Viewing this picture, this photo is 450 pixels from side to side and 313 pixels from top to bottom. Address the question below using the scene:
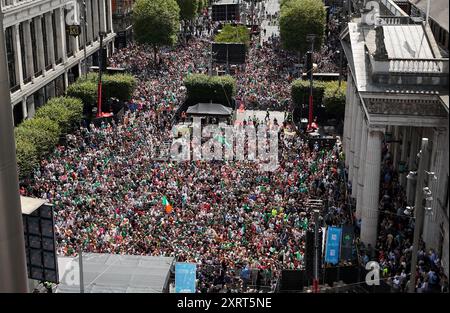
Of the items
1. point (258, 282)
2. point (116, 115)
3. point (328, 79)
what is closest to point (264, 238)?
point (258, 282)

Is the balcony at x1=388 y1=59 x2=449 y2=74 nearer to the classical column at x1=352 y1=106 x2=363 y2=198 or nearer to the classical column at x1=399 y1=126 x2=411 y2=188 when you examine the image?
Result: the classical column at x1=399 y1=126 x2=411 y2=188

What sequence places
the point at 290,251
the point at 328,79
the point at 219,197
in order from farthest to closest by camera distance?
the point at 328,79 → the point at 219,197 → the point at 290,251

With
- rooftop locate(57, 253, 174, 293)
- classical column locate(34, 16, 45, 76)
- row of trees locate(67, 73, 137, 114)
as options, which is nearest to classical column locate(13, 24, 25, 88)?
row of trees locate(67, 73, 137, 114)

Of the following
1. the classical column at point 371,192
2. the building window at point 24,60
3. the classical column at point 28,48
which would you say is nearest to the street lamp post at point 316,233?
the classical column at point 371,192

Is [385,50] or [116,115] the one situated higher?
[385,50]

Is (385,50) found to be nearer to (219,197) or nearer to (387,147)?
(219,197)

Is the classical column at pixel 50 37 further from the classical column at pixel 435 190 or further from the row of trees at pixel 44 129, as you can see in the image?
the classical column at pixel 435 190
